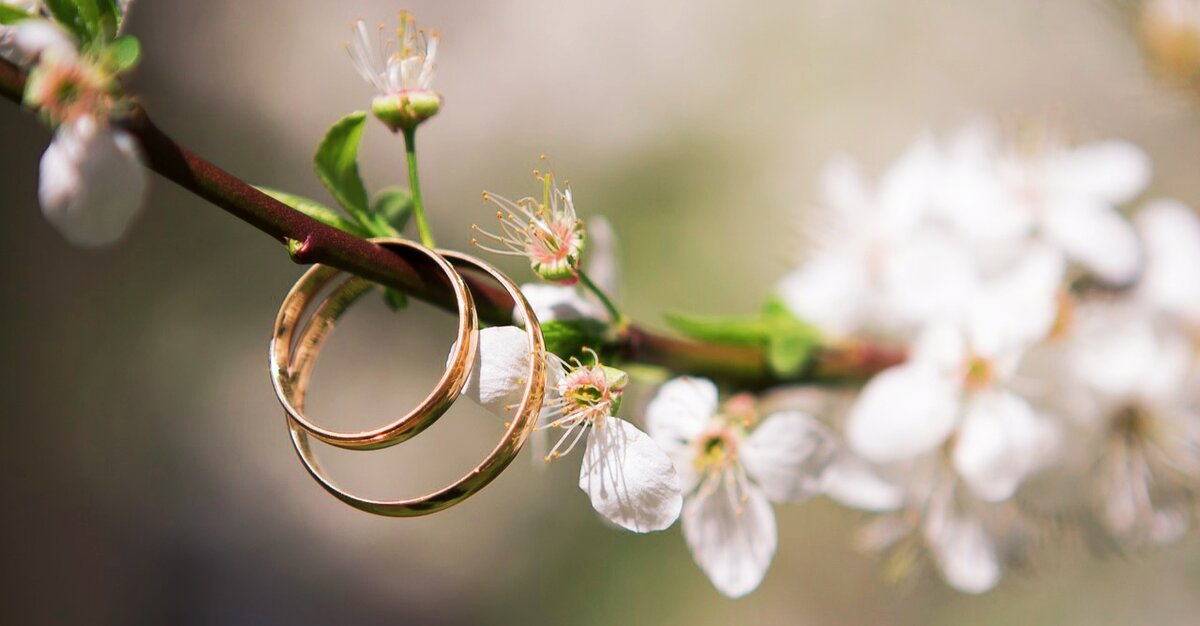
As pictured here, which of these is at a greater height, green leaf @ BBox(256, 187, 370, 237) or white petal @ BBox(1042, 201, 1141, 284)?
green leaf @ BBox(256, 187, 370, 237)

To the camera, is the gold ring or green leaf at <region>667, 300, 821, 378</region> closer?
the gold ring

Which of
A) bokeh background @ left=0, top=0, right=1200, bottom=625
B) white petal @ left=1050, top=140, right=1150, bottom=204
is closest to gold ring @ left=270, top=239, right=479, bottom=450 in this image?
white petal @ left=1050, top=140, right=1150, bottom=204

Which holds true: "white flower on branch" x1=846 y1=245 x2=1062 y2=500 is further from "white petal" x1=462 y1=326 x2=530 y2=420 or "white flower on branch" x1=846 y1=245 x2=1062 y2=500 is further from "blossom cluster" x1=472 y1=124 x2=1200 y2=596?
"white petal" x1=462 y1=326 x2=530 y2=420

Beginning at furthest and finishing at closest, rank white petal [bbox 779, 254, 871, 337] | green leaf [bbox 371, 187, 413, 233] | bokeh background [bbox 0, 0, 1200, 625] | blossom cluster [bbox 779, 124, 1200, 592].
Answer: bokeh background [bbox 0, 0, 1200, 625], white petal [bbox 779, 254, 871, 337], blossom cluster [bbox 779, 124, 1200, 592], green leaf [bbox 371, 187, 413, 233]

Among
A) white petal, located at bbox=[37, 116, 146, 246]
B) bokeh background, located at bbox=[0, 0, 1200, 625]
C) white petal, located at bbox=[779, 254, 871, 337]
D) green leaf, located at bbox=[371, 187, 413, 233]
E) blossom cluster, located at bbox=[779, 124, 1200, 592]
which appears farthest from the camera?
bokeh background, located at bbox=[0, 0, 1200, 625]

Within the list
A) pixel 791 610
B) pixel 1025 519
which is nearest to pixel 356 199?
pixel 1025 519

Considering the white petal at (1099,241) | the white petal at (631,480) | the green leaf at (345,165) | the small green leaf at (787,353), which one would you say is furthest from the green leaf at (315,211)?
the white petal at (1099,241)

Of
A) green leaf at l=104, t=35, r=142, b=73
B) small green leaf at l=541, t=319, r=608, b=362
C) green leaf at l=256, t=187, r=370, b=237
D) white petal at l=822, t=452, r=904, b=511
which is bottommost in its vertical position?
white petal at l=822, t=452, r=904, b=511

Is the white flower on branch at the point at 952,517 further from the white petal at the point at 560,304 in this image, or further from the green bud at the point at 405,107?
the green bud at the point at 405,107
